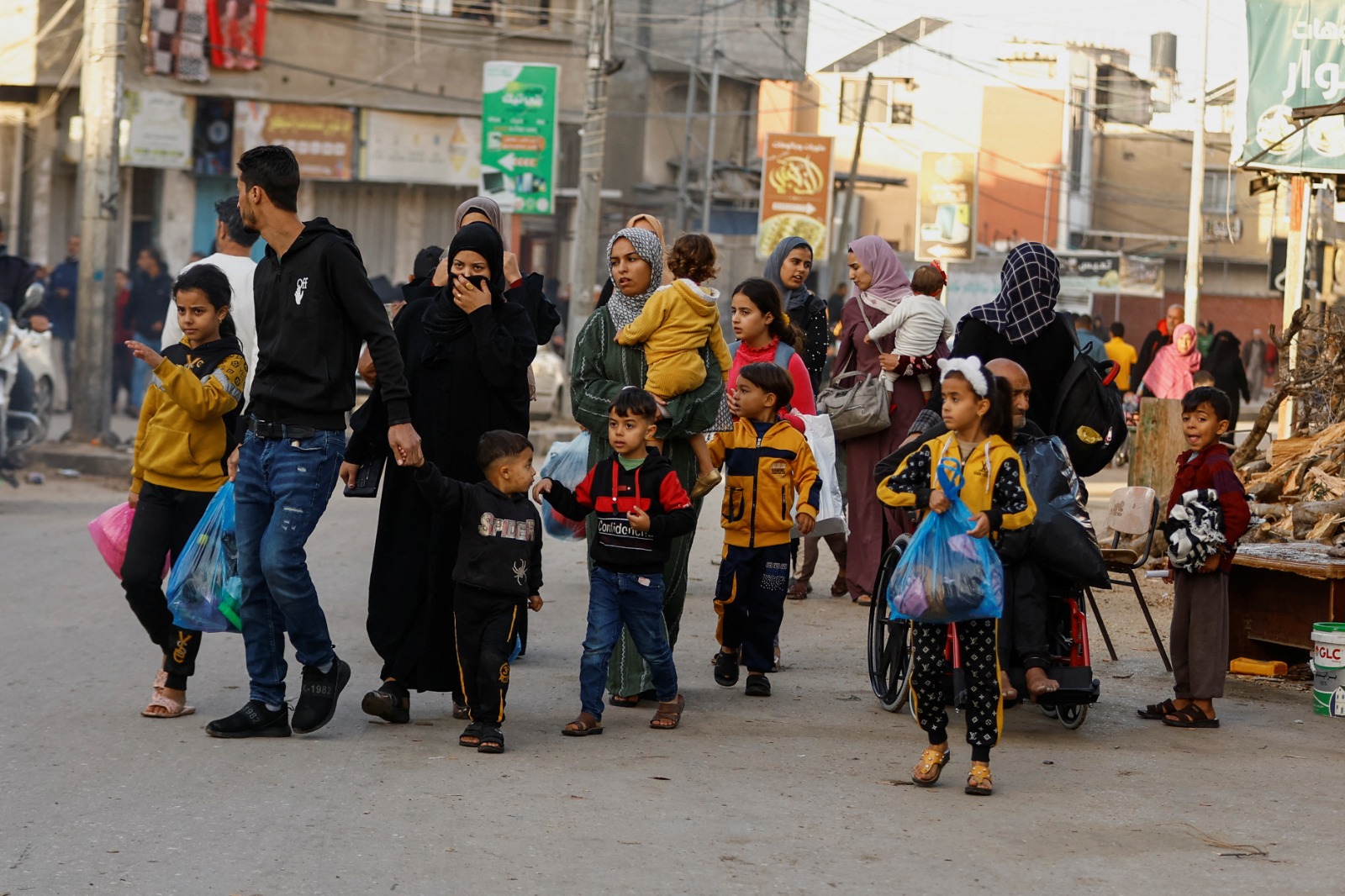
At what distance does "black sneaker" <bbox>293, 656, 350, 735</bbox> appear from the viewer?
6227mm

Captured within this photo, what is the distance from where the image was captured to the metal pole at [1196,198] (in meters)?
32.7

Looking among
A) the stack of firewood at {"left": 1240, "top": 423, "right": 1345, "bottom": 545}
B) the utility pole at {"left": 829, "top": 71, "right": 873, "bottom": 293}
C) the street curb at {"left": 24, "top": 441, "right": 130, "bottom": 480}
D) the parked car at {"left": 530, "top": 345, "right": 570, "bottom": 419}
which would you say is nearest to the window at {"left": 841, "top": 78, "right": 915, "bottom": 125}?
the utility pole at {"left": 829, "top": 71, "right": 873, "bottom": 293}

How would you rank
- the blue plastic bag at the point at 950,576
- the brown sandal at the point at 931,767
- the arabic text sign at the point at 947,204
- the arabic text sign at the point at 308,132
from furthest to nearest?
1. the arabic text sign at the point at 947,204
2. the arabic text sign at the point at 308,132
3. the brown sandal at the point at 931,767
4. the blue plastic bag at the point at 950,576

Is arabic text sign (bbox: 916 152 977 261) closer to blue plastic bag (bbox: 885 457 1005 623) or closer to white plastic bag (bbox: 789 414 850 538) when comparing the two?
white plastic bag (bbox: 789 414 850 538)

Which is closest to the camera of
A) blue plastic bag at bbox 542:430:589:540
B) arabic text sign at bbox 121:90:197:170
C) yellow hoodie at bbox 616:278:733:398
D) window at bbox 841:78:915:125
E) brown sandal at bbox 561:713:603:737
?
brown sandal at bbox 561:713:603:737

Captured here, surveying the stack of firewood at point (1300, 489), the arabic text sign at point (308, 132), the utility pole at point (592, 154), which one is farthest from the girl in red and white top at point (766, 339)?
the arabic text sign at point (308, 132)

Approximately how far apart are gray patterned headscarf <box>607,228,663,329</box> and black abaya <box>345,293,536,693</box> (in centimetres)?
64

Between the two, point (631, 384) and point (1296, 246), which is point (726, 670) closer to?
point (631, 384)

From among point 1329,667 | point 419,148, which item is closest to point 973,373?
point 1329,667

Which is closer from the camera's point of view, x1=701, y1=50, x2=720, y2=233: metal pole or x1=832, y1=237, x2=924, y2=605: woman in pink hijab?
x1=832, y1=237, x2=924, y2=605: woman in pink hijab

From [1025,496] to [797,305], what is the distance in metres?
4.45

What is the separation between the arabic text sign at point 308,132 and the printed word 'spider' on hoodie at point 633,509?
22.8 metres

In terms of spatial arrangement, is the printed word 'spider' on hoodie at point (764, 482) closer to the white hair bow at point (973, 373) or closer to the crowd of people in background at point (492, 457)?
the crowd of people in background at point (492, 457)

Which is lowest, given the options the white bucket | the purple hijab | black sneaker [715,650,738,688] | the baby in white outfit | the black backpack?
black sneaker [715,650,738,688]
